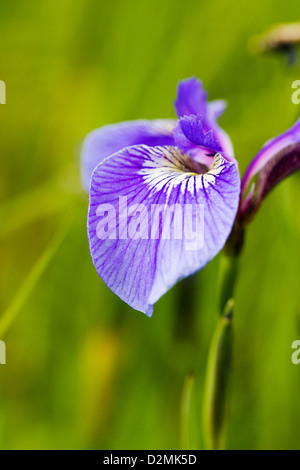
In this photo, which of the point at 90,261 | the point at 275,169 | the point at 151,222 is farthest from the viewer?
the point at 90,261

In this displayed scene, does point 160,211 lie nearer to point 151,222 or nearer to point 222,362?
point 151,222

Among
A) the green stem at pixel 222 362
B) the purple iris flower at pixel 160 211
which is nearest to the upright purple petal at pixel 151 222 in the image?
the purple iris flower at pixel 160 211

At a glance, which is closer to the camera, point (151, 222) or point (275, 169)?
point (151, 222)

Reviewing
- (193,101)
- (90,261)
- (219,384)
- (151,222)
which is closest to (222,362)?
(219,384)

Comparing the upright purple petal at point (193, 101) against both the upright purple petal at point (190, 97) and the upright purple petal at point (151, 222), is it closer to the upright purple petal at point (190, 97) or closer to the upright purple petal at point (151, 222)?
the upright purple petal at point (190, 97)
